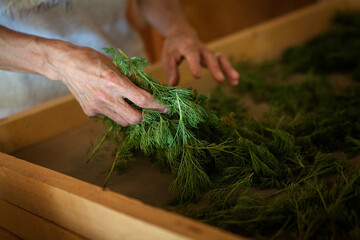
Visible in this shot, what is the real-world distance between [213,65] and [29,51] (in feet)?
2.13

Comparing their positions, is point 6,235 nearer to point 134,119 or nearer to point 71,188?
point 71,188

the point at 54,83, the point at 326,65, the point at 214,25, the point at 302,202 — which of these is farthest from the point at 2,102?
the point at 214,25

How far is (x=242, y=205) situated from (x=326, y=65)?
4.09ft

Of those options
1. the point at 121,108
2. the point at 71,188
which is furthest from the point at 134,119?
the point at 71,188

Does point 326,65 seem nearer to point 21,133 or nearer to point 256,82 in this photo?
point 256,82

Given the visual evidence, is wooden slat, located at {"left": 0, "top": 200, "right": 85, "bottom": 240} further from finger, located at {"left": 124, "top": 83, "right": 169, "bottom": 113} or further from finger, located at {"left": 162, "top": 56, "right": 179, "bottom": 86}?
finger, located at {"left": 162, "top": 56, "right": 179, "bottom": 86}

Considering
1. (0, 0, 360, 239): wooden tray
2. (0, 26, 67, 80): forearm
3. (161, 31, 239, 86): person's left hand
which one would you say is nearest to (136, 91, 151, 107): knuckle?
(0, 0, 360, 239): wooden tray

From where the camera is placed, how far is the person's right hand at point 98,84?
0.88 m

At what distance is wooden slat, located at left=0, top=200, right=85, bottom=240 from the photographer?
85 cm

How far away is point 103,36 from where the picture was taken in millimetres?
1606

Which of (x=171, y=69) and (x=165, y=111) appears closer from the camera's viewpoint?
(x=165, y=111)

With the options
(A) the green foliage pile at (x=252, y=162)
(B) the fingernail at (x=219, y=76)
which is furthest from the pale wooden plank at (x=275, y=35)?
(A) the green foliage pile at (x=252, y=162)

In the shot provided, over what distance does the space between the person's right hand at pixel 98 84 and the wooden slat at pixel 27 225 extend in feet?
0.97

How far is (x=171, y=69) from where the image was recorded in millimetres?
1421
